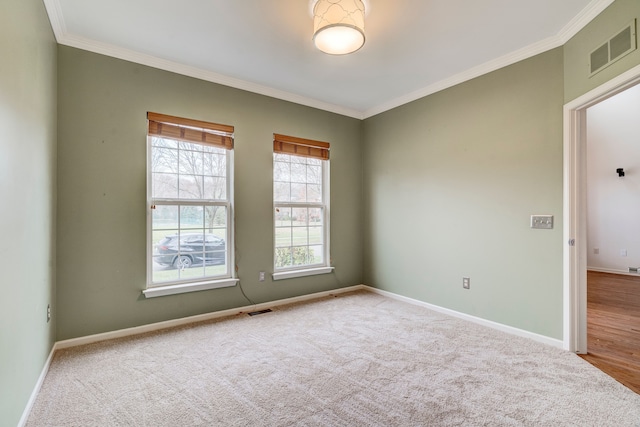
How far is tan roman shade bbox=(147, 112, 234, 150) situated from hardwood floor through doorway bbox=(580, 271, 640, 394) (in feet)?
13.0

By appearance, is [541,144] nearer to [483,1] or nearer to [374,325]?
[483,1]

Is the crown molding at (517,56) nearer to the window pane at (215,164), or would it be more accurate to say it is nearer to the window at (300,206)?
the window at (300,206)

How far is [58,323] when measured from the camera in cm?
261

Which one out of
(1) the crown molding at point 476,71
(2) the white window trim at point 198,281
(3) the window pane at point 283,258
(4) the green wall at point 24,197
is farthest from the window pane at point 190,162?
(1) the crown molding at point 476,71

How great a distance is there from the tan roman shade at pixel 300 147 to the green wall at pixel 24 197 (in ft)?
7.13

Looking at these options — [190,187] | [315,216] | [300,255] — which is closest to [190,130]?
[190,187]

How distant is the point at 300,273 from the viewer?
405cm

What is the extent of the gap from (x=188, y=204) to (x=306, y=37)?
203 cm

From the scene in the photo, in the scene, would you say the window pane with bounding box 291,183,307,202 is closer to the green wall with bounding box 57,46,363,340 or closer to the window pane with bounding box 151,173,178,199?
the green wall with bounding box 57,46,363,340

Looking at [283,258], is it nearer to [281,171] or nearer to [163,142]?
[281,171]

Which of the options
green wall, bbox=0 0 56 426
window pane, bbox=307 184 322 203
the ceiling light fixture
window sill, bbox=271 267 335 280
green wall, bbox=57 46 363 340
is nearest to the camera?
green wall, bbox=0 0 56 426

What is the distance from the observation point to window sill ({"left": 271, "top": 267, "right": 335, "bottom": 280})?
3855mm

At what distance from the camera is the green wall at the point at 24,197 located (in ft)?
4.82

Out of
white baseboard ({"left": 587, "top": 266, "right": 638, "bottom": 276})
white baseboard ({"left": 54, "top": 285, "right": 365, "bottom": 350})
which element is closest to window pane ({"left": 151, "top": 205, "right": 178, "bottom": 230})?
white baseboard ({"left": 54, "top": 285, "right": 365, "bottom": 350})
